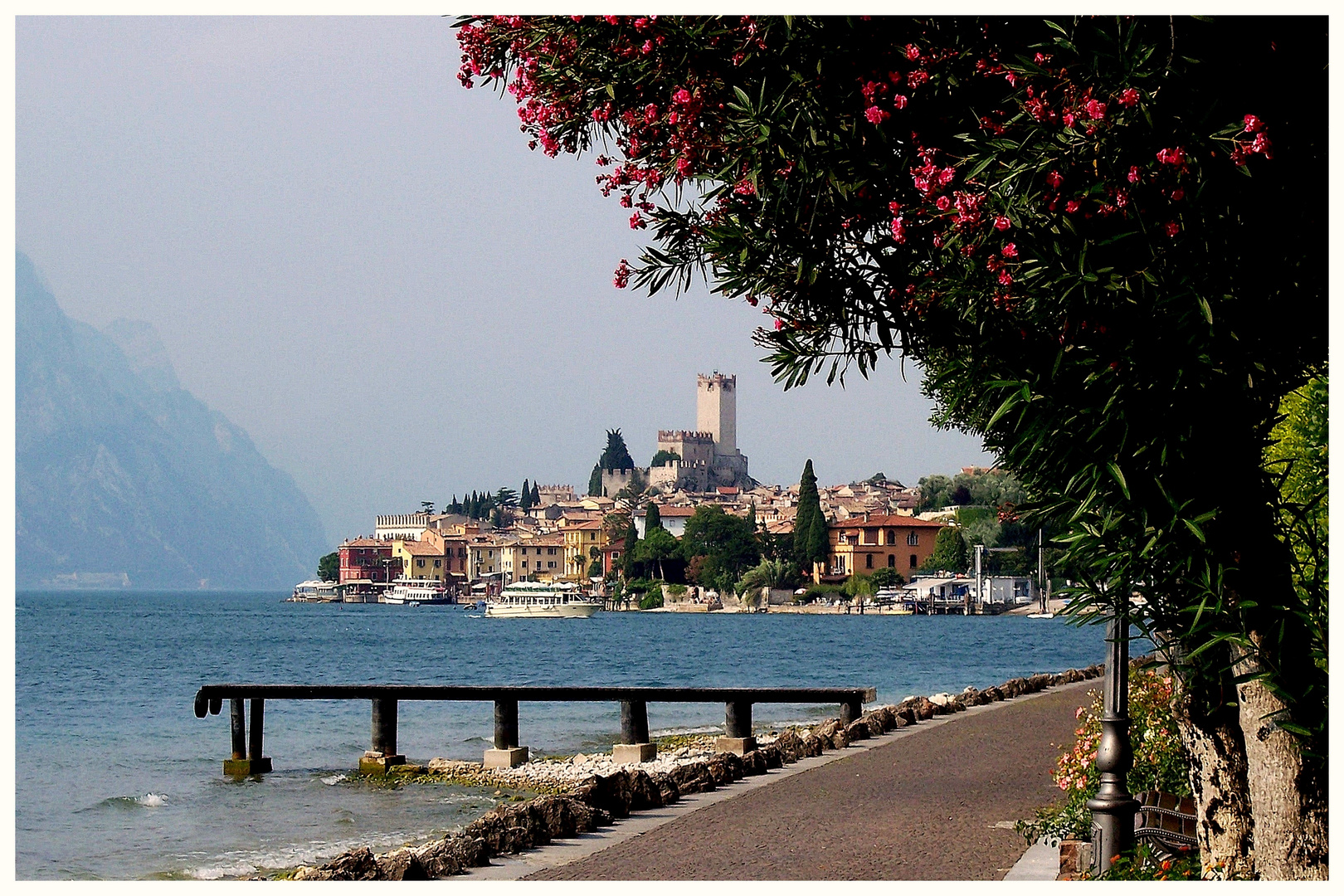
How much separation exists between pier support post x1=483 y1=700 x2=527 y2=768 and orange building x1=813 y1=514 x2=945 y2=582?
10651 cm

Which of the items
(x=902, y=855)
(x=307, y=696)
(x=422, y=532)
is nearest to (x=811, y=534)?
(x=422, y=532)

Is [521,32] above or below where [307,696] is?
above

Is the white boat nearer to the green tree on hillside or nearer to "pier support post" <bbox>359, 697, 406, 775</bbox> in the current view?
the green tree on hillside

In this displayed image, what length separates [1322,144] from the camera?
4.91 metres

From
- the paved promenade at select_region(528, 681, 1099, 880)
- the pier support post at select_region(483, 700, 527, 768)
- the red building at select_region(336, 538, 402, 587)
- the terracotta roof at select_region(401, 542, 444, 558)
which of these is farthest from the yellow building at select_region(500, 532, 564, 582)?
the paved promenade at select_region(528, 681, 1099, 880)

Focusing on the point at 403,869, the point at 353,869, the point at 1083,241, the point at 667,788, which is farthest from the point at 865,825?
the point at 1083,241

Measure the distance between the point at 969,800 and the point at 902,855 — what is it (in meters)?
2.51

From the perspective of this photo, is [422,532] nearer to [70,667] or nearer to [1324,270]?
[70,667]

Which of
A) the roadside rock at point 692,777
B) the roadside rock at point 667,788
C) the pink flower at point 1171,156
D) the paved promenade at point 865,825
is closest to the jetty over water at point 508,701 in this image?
the paved promenade at point 865,825

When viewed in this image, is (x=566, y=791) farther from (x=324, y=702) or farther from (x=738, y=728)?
(x=324, y=702)

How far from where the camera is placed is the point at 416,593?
158m

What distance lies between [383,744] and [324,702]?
835 inches

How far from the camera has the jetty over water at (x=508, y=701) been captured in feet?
61.6

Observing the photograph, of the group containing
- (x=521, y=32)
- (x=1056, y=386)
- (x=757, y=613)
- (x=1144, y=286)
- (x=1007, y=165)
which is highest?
(x=521, y=32)
